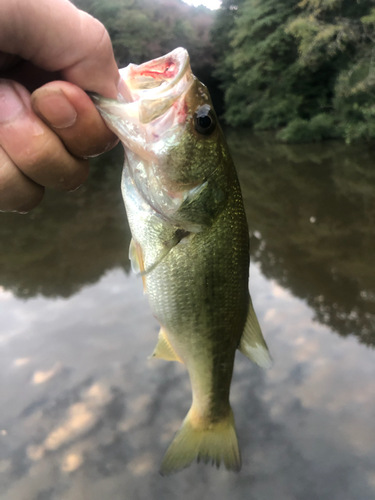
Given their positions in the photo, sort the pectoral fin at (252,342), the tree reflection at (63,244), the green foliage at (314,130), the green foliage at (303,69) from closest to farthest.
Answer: the pectoral fin at (252,342) < the tree reflection at (63,244) < the green foliage at (303,69) < the green foliage at (314,130)

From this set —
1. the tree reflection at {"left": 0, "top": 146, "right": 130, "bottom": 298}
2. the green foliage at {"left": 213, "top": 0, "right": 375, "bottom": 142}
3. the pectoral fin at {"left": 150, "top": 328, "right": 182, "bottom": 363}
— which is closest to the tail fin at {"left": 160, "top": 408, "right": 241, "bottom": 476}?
the pectoral fin at {"left": 150, "top": 328, "right": 182, "bottom": 363}

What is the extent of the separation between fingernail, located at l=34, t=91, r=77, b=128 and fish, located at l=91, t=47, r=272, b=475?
0.37 ft

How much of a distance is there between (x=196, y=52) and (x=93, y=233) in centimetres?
2731

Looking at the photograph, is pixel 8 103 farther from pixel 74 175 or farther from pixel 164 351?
pixel 164 351

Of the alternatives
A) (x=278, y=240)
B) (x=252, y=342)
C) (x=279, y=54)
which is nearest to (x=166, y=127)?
(x=252, y=342)

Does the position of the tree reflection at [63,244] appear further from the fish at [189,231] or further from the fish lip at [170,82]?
the fish lip at [170,82]

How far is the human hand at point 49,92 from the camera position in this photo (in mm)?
1116

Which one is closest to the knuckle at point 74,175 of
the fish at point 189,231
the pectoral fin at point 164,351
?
the fish at point 189,231

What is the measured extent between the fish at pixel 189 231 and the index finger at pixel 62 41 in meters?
0.09

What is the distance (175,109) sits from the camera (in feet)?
4.25

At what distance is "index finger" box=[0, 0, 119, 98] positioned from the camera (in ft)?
3.56

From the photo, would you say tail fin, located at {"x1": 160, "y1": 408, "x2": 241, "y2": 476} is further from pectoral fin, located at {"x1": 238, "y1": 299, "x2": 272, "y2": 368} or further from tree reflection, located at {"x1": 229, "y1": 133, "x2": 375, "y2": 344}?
tree reflection, located at {"x1": 229, "y1": 133, "x2": 375, "y2": 344}

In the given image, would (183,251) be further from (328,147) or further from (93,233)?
(328,147)

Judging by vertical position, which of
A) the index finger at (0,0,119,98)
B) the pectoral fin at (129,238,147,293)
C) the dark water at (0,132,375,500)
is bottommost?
the dark water at (0,132,375,500)
